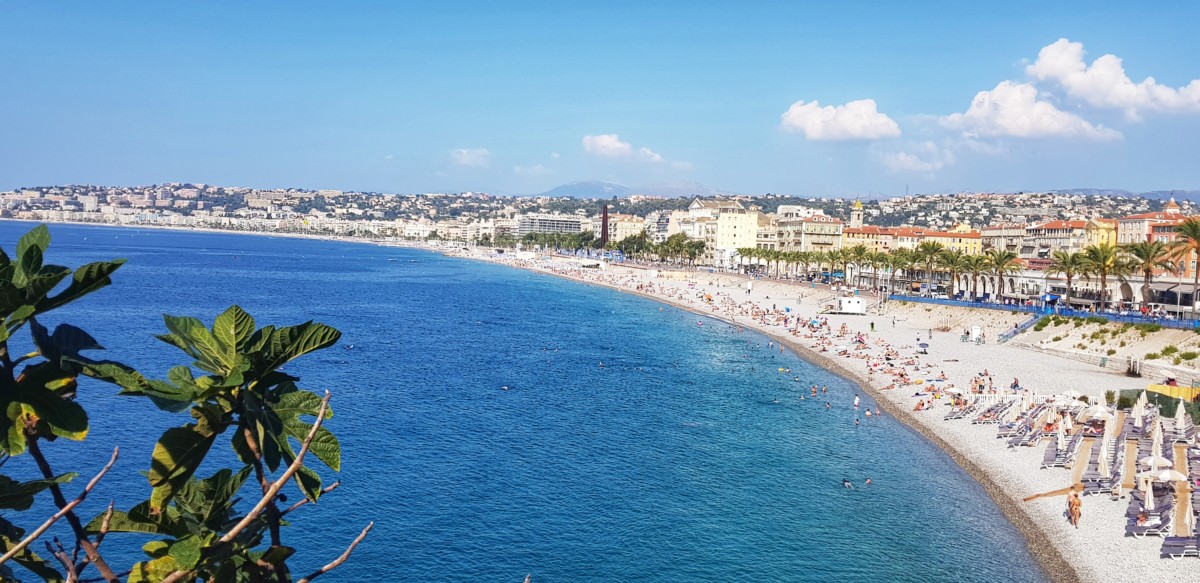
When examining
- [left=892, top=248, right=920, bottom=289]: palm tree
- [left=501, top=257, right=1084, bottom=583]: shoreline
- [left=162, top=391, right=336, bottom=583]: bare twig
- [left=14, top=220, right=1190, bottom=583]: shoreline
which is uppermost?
[left=162, top=391, right=336, bottom=583]: bare twig

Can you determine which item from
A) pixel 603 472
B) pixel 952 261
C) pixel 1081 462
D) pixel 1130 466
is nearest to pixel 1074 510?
pixel 1130 466

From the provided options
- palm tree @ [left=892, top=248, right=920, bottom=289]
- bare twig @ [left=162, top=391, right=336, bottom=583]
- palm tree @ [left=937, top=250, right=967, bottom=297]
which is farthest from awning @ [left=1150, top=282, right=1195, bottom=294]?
bare twig @ [left=162, top=391, right=336, bottom=583]

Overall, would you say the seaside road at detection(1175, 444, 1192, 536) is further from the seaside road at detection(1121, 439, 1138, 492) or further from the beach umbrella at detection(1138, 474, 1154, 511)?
the seaside road at detection(1121, 439, 1138, 492)

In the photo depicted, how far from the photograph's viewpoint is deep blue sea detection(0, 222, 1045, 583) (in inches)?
784

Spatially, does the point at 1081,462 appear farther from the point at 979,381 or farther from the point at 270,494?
the point at 270,494

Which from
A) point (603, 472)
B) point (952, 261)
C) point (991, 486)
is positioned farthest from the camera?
point (952, 261)

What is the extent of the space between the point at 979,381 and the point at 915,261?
40.1 meters

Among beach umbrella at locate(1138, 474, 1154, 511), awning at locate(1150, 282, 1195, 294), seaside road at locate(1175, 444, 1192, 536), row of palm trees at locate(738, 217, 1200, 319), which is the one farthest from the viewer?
awning at locate(1150, 282, 1195, 294)

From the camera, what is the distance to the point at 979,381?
3781 centimetres

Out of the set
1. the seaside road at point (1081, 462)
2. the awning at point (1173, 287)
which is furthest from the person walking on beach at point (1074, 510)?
the awning at point (1173, 287)

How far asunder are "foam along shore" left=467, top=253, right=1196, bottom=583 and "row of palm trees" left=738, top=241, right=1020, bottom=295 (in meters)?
5.22

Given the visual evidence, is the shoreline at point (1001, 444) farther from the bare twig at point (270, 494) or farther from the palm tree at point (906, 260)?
the bare twig at point (270, 494)

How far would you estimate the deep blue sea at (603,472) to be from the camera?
1991 centimetres

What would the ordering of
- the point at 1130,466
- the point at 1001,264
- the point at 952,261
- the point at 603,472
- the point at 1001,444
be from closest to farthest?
1. the point at 1130,466
2. the point at 603,472
3. the point at 1001,444
4. the point at 1001,264
5. the point at 952,261
